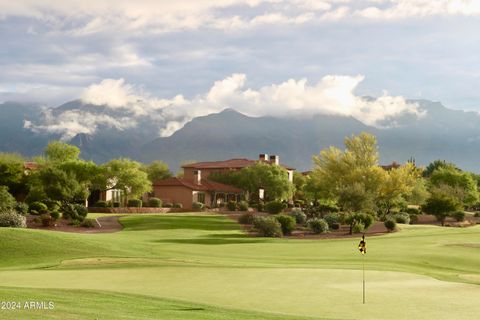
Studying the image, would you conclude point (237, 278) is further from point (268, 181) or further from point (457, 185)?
point (457, 185)

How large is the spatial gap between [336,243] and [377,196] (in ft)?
99.7

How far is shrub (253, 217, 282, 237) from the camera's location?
56.1 metres

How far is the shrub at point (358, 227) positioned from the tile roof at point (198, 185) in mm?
50447

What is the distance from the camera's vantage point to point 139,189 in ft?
311

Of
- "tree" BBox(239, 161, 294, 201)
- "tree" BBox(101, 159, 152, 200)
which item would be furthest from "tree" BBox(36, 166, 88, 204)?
"tree" BBox(239, 161, 294, 201)

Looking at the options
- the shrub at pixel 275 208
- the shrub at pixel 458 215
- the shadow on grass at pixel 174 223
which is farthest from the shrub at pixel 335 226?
the shrub at pixel 458 215

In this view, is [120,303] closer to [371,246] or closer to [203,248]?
[203,248]

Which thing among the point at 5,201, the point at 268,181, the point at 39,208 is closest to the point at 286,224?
the point at 5,201

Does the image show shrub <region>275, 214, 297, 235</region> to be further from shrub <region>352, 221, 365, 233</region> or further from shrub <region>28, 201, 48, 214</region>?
shrub <region>28, 201, 48, 214</region>

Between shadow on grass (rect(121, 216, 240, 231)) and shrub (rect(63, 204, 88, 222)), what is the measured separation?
4415 mm

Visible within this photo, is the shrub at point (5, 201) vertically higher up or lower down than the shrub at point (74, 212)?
higher up

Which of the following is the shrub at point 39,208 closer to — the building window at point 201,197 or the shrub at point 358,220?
the shrub at point 358,220

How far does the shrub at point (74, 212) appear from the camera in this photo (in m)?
61.8

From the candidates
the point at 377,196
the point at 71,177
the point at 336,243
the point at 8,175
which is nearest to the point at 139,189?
the point at 8,175
